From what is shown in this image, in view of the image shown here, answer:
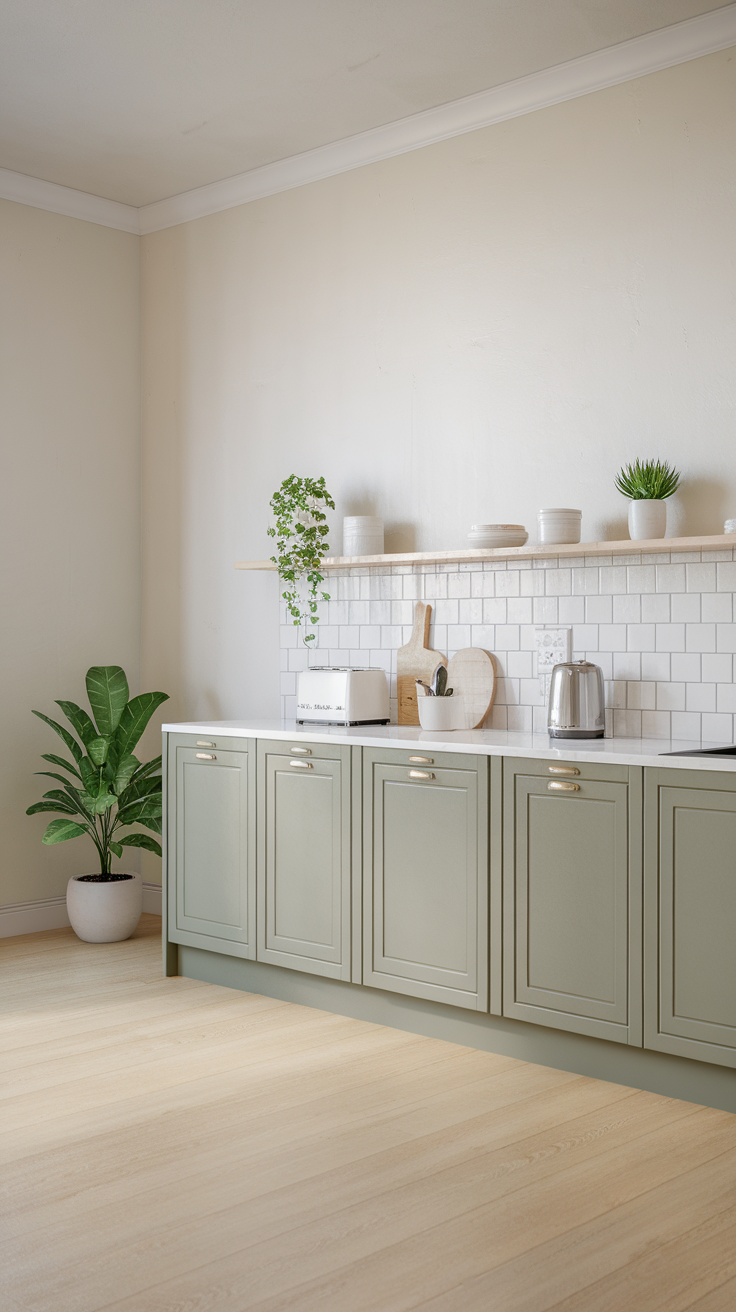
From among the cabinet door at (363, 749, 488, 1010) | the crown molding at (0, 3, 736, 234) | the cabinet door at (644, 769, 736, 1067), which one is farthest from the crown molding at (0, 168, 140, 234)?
the cabinet door at (644, 769, 736, 1067)

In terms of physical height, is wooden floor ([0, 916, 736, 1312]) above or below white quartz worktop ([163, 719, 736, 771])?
below

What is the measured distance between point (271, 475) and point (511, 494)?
1284 mm

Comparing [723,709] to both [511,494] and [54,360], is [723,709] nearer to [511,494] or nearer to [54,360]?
[511,494]

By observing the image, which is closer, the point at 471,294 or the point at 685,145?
the point at 685,145

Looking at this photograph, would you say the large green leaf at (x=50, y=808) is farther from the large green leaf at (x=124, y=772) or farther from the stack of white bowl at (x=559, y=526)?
the stack of white bowl at (x=559, y=526)

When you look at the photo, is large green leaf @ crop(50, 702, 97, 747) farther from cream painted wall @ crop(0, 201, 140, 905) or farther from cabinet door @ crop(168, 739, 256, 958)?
cabinet door @ crop(168, 739, 256, 958)

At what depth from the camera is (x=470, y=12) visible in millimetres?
3678

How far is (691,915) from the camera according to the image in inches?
120

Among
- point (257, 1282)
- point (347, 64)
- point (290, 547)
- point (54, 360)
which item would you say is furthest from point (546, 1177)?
point (54, 360)

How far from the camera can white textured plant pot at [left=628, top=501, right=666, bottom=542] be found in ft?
11.8

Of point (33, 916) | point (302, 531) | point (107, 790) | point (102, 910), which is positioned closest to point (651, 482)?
point (302, 531)

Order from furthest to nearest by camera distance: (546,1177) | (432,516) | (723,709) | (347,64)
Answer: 1. (432,516)
2. (347,64)
3. (723,709)
4. (546,1177)

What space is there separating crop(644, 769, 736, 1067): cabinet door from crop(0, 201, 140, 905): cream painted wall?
3.06 meters

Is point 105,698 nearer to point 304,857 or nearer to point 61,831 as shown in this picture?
point 61,831
